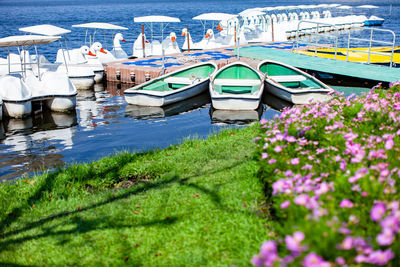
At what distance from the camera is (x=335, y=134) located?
190 inches

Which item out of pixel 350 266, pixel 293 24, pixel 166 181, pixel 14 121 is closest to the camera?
pixel 350 266

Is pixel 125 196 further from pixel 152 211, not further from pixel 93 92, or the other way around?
pixel 93 92

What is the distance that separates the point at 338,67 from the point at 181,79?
6.61m

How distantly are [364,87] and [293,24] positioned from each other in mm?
27215

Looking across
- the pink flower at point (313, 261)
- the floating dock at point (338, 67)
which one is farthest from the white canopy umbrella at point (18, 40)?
the pink flower at point (313, 261)

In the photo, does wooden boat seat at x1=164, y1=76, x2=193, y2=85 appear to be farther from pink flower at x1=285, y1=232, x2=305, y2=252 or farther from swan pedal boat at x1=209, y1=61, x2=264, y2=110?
pink flower at x1=285, y1=232, x2=305, y2=252

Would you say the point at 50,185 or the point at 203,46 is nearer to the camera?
the point at 50,185

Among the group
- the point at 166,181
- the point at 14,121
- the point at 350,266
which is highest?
the point at 350,266

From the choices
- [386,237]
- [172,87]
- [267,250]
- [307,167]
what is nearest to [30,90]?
[172,87]

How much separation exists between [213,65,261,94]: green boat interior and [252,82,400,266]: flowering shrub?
33.5 feet

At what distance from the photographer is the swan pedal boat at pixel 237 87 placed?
48.4 feet

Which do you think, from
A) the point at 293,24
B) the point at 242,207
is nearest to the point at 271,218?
the point at 242,207

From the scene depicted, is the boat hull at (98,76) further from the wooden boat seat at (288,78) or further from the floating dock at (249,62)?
the wooden boat seat at (288,78)

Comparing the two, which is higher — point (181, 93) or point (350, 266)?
point (350, 266)
